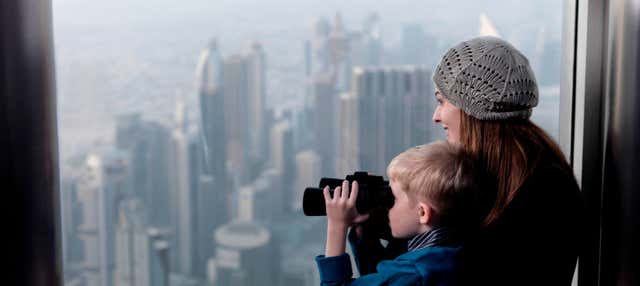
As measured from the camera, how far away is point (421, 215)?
0.79 metres

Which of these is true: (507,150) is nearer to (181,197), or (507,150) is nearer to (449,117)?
(449,117)

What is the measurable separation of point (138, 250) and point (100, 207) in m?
A: 0.17

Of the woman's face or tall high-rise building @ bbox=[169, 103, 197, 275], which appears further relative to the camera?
tall high-rise building @ bbox=[169, 103, 197, 275]

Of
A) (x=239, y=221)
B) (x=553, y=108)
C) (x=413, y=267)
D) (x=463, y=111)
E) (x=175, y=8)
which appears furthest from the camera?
(x=239, y=221)

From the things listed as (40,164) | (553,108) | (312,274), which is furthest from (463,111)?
(312,274)

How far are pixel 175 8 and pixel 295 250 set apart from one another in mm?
668

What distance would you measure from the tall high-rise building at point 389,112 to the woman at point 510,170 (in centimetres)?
63

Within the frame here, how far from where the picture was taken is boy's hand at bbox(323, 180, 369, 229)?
0.82m

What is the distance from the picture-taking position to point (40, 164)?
0.84 meters

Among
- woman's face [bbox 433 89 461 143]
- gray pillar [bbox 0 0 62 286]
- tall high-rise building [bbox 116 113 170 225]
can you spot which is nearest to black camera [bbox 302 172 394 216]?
woman's face [bbox 433 89 461 143]

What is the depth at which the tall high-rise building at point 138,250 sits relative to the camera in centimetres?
160

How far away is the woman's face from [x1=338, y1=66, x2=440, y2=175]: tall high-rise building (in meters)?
0.59

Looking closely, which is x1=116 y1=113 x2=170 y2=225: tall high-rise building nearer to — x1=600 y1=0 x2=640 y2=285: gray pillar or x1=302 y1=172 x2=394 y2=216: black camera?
x1=302 y1=172 x2=394 y2=216: black camera

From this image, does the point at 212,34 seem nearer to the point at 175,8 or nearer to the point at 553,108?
the point at 175,8
